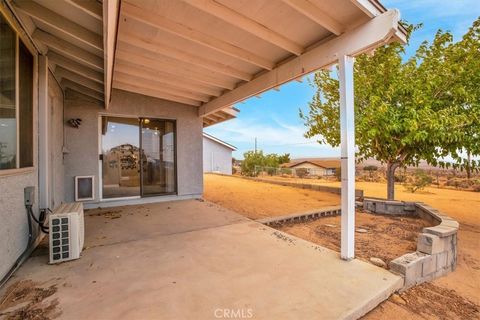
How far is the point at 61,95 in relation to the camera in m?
4.77

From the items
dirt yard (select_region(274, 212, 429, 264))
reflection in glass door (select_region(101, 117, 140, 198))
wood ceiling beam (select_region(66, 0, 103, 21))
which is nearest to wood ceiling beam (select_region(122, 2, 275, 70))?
wood ceiling beam (select_region(66, 0, 103, 21))

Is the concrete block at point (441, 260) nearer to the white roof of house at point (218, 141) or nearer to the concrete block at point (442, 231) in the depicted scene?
the concrete block at point (442, 231)

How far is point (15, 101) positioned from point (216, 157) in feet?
64.8

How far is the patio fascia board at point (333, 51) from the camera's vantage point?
2455 mm

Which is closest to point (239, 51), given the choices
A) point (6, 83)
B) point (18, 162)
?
point (6, 83)

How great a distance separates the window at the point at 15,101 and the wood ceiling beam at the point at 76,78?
1254 mm

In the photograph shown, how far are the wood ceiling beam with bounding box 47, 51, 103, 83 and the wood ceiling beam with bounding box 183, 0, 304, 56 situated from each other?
237 centimetres

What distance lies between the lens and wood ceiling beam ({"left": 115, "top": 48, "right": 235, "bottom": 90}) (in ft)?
11.8

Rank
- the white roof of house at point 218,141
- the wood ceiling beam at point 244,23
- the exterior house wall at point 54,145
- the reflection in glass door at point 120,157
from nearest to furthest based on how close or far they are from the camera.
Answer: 1. the wood ceiling beam at point 244,23
2. the exterior house wall at point 54,145
3. the reflection in glass door at point 120,157
4. the white roof of house at point 218,141

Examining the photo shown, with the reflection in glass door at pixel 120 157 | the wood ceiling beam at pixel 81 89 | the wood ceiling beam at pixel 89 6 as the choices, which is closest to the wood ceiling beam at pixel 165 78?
the wood ceiling beam at pixel 81 89

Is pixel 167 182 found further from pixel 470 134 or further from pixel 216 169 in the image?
pixel 216 169

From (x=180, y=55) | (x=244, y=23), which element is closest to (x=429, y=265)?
(x=244, y=23)

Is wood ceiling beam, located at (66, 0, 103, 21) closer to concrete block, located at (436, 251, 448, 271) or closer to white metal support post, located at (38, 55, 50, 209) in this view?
white metal support post, located at (38, 55, 50, 209)

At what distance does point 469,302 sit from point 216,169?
20305 mm
